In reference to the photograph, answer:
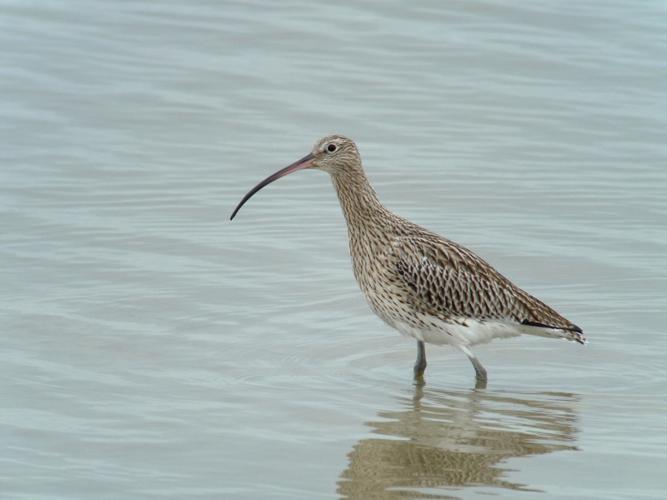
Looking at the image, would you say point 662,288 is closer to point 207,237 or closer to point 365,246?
point 365,246

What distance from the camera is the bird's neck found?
36.1ft

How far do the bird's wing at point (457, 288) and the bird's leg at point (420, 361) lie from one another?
233 millimetres

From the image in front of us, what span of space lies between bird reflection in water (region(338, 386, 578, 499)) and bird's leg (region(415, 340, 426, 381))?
25cm

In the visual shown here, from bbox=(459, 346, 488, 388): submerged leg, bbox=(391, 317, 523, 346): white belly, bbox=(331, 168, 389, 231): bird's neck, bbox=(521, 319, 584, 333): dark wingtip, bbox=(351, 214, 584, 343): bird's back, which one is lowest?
bbox=(459, 346, 488, 388): submerged leg

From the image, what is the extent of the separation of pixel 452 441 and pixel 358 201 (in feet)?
7.59

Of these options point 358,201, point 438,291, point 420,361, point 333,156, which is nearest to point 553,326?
point 438,291

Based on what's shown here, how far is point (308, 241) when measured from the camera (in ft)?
43.7

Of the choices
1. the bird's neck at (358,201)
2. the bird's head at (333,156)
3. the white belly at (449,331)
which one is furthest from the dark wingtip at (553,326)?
the bird's head at (333,156)

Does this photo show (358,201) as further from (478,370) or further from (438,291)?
(478,370)

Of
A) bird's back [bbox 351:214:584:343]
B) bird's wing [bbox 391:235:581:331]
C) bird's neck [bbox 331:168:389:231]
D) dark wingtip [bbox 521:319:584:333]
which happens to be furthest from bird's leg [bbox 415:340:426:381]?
bird's neck [bbox 331:168:389:231]

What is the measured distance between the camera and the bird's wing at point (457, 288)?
10.8 metres

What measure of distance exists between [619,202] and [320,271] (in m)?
3.14

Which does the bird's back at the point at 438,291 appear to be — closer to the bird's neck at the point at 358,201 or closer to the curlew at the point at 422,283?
the curlew at the point at 422,283

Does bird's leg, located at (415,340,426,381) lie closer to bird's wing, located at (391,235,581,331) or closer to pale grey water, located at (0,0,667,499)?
pale grey water, located at (0,0,667,499)
